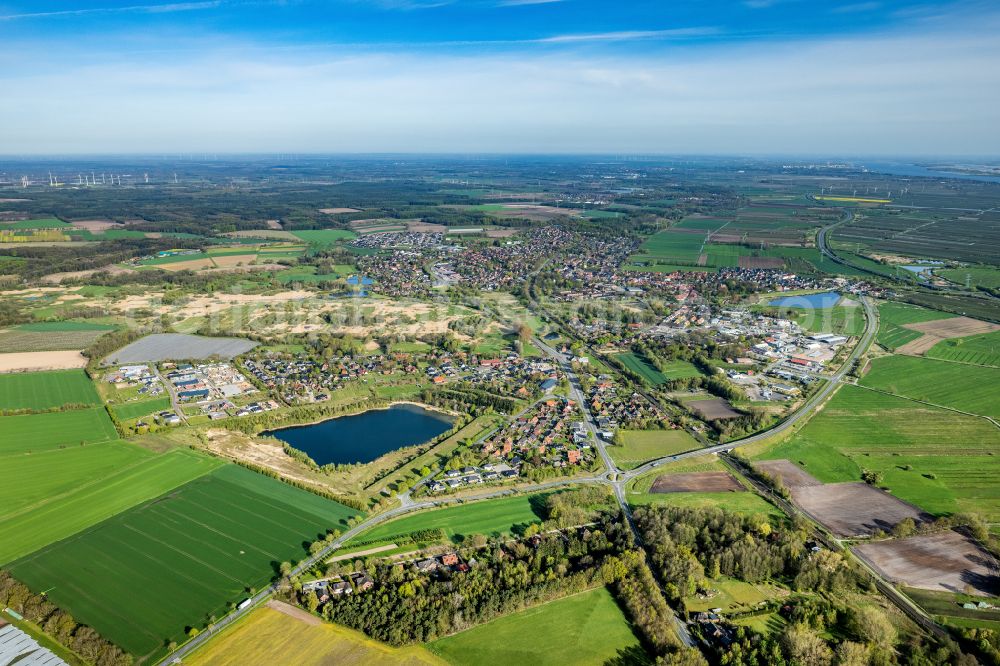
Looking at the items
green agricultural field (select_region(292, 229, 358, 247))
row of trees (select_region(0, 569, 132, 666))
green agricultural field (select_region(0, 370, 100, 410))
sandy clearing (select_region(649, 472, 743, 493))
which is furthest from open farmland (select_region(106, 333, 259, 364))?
green agricultural field (select_region(292, 229, 358, 247))

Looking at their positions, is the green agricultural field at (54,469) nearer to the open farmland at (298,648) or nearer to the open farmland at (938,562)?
the open farmland at (298,648)

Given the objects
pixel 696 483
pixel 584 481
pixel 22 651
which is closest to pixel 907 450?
pixel 696 483

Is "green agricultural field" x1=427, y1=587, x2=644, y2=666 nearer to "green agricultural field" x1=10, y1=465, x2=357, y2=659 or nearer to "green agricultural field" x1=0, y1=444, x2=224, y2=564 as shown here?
"green agricultural field" x1=10, y1=465, x2=357, y2=659

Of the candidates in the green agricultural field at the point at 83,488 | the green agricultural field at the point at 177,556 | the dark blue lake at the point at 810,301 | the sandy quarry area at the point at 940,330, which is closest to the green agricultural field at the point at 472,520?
the green agricultural field at the point at 177,556

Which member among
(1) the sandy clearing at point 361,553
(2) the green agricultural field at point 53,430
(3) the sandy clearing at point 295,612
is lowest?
(3) the sandy clearing at point 295,612

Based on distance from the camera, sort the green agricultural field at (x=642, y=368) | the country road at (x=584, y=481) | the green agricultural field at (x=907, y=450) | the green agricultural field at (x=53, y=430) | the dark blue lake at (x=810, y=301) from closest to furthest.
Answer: the country road at (x=584, y=481), the green agricultural field at (x=907, y=450), the green agricultural field at (x=53, y=430), the green agricultural field at (x=642, y=368), the dark blue lake at (x=810, y=301)

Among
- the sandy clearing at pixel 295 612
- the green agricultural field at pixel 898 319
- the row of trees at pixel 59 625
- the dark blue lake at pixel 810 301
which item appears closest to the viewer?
the row of trees at pixel 59 625
